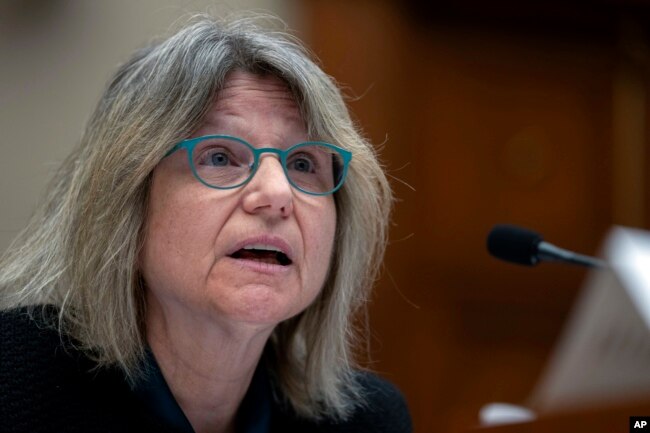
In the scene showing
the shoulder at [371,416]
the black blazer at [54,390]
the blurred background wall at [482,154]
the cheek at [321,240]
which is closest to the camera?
the black blazer at [54,390]

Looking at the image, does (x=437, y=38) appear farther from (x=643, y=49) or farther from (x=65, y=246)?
(x=65, y=246)

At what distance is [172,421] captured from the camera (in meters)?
1.47

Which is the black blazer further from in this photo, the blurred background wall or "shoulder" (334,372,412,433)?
the blurred background wall

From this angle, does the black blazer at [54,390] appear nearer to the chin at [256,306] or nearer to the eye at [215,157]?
the chin at [256,306]

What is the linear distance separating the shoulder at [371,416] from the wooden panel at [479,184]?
1229 mm

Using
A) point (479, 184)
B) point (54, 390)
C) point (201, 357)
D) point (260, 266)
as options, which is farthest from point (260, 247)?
point (479, 184)

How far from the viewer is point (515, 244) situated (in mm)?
1594

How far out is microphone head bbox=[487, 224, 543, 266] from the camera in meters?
1.59

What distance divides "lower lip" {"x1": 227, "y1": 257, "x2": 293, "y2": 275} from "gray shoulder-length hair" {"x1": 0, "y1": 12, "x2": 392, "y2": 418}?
0.61 feet

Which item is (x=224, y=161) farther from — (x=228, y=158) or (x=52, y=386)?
(x=52, y=386)

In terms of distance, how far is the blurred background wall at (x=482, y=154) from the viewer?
312cm

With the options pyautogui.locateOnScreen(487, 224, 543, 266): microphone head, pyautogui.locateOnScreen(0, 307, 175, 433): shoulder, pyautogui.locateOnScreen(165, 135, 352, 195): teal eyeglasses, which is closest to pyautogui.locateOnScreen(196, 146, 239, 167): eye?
pyautogui.locateOnScreen(165, 135, 352, 195): teal eyeglasses

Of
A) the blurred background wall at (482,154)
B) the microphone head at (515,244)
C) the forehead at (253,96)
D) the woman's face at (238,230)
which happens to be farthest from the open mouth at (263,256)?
the blurred background wall at (482,154)

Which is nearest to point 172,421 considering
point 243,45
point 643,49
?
point 243,45
